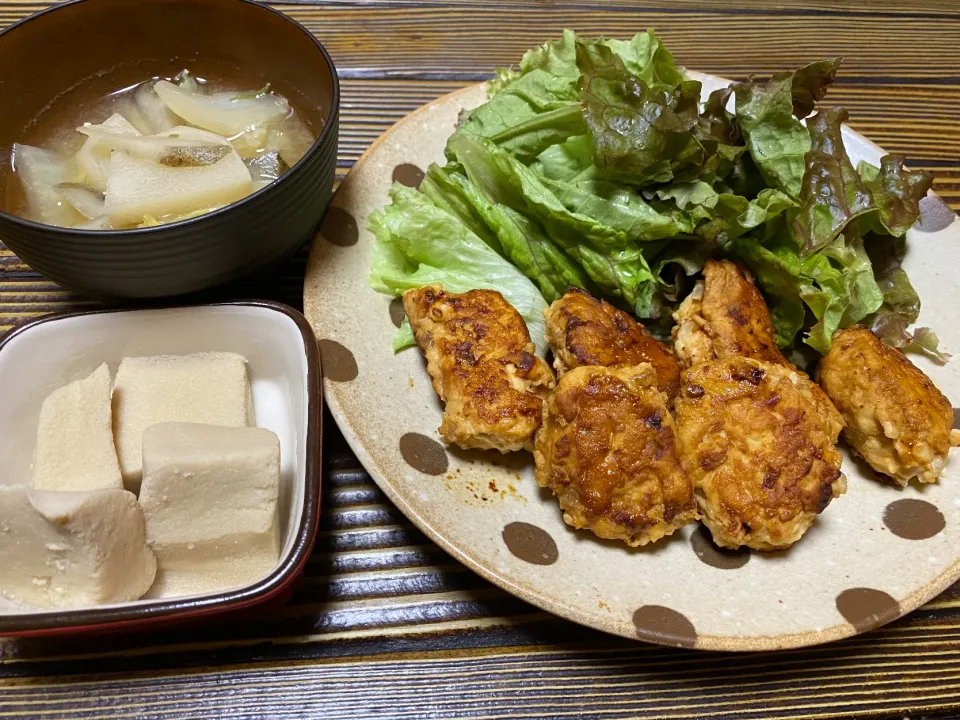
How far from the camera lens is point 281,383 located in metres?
2.49

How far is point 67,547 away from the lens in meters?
1.78

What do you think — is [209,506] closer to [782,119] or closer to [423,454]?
[423,454]

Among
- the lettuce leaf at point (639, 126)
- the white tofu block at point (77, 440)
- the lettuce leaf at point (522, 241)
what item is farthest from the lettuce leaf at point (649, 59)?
the white tofu block at point (77, 440)

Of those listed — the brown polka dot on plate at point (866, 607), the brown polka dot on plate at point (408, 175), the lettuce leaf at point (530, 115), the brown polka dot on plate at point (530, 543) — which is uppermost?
the lettuce leaf at point (530, 115)

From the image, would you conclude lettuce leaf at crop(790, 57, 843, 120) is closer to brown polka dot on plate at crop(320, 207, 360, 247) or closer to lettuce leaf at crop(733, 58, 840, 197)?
lettuce leaf at crop(733, 58, 840, 197)

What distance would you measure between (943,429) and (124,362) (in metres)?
2.65

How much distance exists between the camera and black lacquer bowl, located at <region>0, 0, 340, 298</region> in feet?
7.02

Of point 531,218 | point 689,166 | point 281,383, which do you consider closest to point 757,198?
point 689,166

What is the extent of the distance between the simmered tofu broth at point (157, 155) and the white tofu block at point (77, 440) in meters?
0.58

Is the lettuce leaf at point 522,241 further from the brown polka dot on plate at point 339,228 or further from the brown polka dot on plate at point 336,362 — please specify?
the brown polka dot on plate at point 336,362

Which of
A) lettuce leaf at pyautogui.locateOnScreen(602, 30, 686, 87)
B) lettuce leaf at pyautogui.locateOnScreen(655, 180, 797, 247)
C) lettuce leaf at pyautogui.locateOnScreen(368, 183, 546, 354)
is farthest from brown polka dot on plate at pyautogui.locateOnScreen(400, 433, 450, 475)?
lettuce leaf at pyautogui.locateOnScreen(602, 30, 686, 87)

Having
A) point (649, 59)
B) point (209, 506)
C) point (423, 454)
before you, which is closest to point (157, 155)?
point (209, 506)

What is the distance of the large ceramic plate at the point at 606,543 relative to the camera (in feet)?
6.48

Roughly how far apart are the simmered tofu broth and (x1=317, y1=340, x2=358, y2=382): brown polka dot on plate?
1.90 ft
